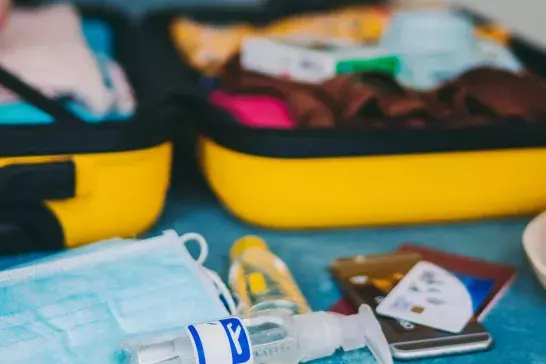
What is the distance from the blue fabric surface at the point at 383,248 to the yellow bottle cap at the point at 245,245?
12mm

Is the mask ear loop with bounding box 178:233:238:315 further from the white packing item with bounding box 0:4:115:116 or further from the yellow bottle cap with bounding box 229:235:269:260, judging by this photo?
the white packing item with bounding box 0:4:115:116

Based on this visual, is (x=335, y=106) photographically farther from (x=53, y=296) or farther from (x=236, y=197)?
(x=53, y=296)

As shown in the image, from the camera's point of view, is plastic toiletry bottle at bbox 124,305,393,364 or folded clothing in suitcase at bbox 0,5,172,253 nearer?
plastic toiletry bottle at bbox 124,305,393,364

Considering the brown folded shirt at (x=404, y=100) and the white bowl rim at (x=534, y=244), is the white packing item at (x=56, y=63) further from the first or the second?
the white bowl rim at (x=534, y=244)

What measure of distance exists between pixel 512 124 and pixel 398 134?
113 mm

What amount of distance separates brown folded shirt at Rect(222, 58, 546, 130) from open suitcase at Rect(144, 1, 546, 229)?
3cm

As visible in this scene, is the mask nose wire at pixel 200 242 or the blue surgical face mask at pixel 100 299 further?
the mask nose wire at pixel 200 242

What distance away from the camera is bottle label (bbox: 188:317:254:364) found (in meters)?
0.45

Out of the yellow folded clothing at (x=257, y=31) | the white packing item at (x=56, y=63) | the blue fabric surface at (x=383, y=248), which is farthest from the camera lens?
the yellow folded clothing at (x=257, y=31)

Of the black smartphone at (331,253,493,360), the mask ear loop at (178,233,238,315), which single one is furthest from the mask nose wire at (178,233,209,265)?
the black smartphone at (331,253,493,360)

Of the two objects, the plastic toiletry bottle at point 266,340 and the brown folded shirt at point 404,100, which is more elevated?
the brown folded shirt at point 404,100

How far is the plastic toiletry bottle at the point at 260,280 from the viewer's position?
0.54m

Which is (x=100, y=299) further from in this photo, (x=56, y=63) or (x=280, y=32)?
(x=280, y=32)

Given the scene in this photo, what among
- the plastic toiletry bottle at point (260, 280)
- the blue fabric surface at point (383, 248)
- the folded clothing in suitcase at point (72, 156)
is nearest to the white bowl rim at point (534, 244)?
the blue fabric surface at point (383, 248)
